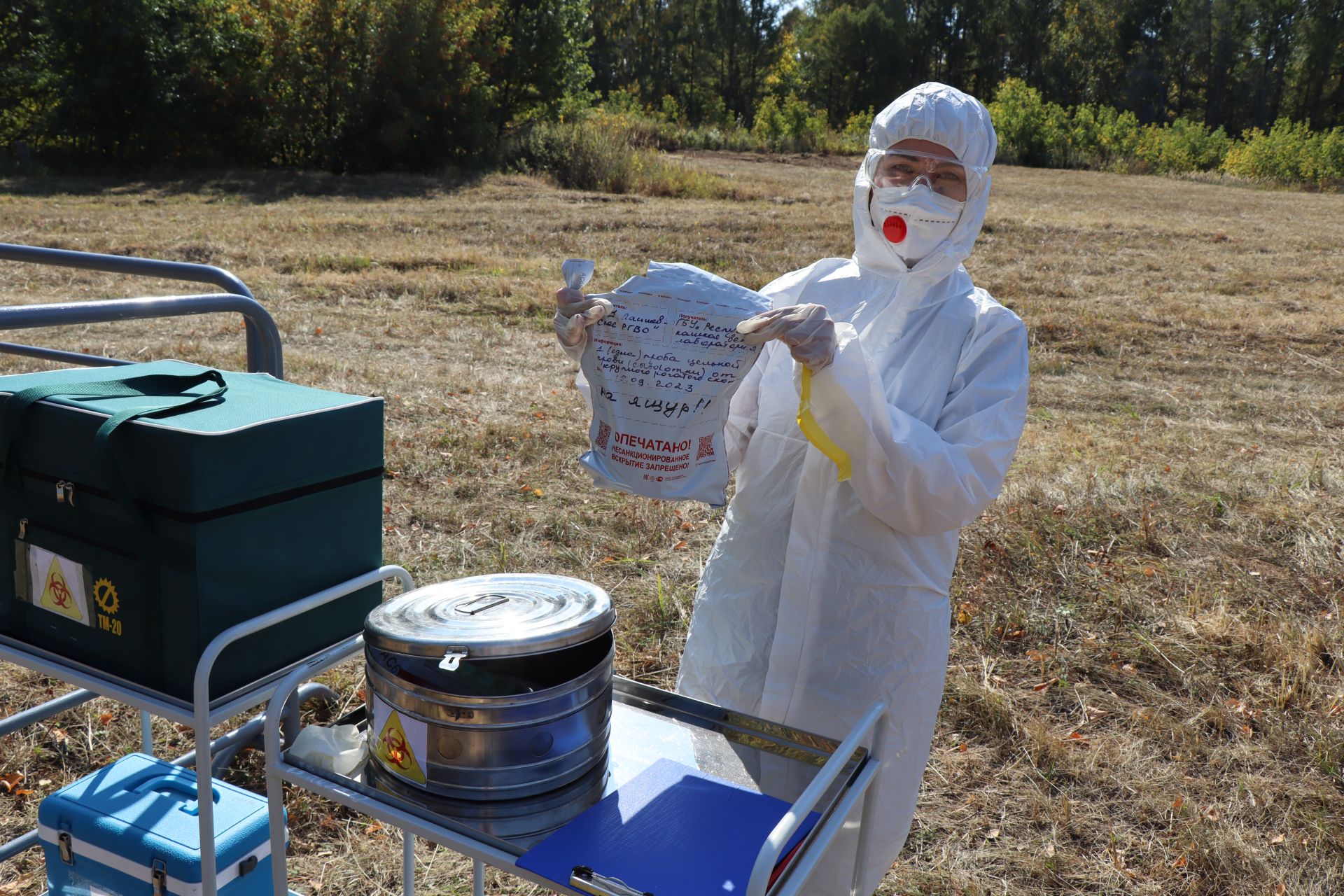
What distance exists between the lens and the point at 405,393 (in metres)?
6.16

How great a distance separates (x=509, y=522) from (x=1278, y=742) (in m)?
3.02

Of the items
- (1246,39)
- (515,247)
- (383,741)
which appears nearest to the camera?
(383,741)

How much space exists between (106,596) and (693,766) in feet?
2.95

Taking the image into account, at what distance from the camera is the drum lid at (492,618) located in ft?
4.06

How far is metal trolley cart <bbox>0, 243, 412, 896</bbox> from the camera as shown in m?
1.39

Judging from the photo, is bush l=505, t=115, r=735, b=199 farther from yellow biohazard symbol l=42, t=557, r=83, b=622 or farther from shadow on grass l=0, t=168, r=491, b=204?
yellow biohazard symbol l=42, t=557, r=83, b=622

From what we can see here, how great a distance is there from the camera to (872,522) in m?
1.87

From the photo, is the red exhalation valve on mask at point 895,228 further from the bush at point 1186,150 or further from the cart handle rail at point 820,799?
the bush at point 1186,150

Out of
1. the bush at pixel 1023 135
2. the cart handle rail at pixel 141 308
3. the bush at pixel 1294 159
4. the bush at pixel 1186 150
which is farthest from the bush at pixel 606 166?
the bush at pixel 1186 150

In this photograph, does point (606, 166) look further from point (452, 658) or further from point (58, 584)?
point (452, 658)

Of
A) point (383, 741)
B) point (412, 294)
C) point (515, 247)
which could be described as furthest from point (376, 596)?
point (515, 247)

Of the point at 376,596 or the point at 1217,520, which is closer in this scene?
the point at 376,596

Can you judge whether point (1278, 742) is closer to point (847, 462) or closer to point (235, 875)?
point (847, 462)

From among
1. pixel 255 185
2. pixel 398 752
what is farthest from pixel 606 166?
pixel 398 752
